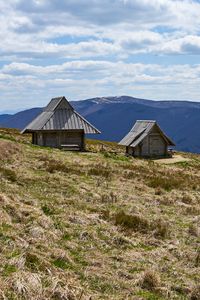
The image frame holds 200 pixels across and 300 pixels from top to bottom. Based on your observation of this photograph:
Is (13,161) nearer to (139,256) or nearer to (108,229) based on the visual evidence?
(108,229)

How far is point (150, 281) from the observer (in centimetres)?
905

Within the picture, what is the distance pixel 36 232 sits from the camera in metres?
10.9

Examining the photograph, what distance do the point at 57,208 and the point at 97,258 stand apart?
433 cm

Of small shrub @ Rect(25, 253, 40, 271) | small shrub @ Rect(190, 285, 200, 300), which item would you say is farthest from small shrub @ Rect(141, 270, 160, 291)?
small shrub @ Rect(25, 253, 40, 271)

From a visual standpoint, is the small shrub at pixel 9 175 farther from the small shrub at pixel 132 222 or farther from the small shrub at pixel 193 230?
the small shrub at pixel 193 230

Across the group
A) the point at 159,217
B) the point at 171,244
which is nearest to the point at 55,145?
the point at 159,217

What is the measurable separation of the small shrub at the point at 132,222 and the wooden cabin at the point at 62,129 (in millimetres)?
33973

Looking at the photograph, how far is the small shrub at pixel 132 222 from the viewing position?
13531 millimetres

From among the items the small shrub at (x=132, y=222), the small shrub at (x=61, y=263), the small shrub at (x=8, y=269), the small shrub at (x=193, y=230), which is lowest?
the small shrub at (x=193, y=230)

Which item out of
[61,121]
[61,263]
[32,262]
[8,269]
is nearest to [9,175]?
[61,263]

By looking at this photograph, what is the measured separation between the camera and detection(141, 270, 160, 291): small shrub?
8.92m

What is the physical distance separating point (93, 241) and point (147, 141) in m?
42.6

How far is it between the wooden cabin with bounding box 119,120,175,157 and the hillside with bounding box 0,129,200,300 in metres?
32.2

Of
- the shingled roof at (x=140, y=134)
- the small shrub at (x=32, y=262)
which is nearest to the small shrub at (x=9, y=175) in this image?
the small shrub at (x=32, y=262)
